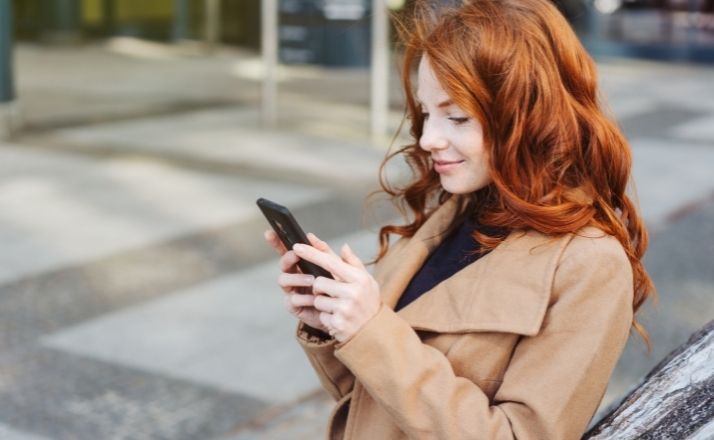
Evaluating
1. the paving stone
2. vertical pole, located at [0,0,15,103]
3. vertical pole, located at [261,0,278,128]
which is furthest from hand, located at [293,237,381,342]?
vertical pole, located at [261,0,278,128]

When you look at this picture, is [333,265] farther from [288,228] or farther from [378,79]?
[378,79]

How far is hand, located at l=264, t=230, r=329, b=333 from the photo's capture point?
1.77 metres

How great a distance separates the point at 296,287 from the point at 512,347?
352 millimetres

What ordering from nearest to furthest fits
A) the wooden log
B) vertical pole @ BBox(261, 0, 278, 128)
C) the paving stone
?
the wooden log, the paving stone, vertical pole @ BBox(261, 0, 278, 128)

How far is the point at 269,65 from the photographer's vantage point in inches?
482

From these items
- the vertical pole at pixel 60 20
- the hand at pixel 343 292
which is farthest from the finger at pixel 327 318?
the vertical pole at pixel 60 20

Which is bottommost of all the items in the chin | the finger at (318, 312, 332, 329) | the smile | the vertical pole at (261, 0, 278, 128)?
the vertical pole at (261, 0, 278, 128)

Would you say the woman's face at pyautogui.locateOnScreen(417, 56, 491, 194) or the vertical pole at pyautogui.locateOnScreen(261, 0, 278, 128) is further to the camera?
the vertical pole at pyautogui.locateOnScreen(261, 0, 278, 128)

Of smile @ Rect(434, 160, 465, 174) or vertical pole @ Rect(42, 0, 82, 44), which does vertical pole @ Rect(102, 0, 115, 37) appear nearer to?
vertical pole @ Rect(42, 0, 82, 44)

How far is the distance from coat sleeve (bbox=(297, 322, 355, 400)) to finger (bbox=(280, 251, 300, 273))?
14 cm

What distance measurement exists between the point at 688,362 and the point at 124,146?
8990 mm

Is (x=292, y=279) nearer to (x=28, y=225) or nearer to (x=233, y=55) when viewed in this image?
(x=28, y=225)

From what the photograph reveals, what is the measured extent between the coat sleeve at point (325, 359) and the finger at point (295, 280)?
12 cm

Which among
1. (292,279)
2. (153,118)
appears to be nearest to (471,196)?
(292,279)
